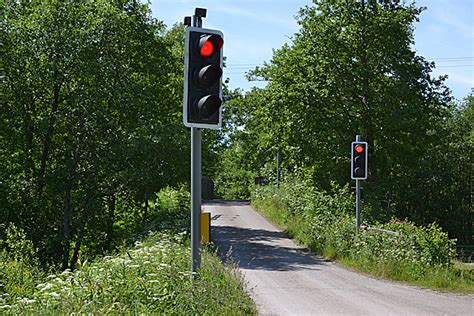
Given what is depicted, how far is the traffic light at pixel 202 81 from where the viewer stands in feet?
22.6

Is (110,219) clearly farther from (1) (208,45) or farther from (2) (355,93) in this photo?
(1) (208,45)

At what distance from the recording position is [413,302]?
11.8 m

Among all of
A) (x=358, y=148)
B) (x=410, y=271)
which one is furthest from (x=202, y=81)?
(x=358, y=148)

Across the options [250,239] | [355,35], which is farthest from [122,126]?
[355,35]

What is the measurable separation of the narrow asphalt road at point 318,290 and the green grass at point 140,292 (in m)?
0.77

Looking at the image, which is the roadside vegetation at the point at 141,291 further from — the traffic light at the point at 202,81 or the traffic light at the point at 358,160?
the traffic light at the point at 358,160

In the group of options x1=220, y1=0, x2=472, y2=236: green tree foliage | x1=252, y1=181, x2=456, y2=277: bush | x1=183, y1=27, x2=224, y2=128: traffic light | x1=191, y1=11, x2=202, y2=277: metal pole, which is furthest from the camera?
x1=220, y1=0, x2=472, y2=236: green tree foliage

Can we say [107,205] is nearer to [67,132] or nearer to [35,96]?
[67,132]

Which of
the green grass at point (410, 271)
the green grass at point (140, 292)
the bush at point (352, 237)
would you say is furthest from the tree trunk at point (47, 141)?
→ the green grass at point (140, 292)

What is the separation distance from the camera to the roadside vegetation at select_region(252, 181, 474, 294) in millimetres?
14656

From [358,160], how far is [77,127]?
569 inches

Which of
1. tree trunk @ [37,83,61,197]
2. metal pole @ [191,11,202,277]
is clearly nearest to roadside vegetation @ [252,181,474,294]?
metal pole @ [191,11,202,277]

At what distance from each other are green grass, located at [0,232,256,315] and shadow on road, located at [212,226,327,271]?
17.7ft

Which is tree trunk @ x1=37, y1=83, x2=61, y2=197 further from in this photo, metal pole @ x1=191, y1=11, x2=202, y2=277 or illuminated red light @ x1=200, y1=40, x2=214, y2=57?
illuminated red light @ x1=200, y1=40, x2=214, y2=57
